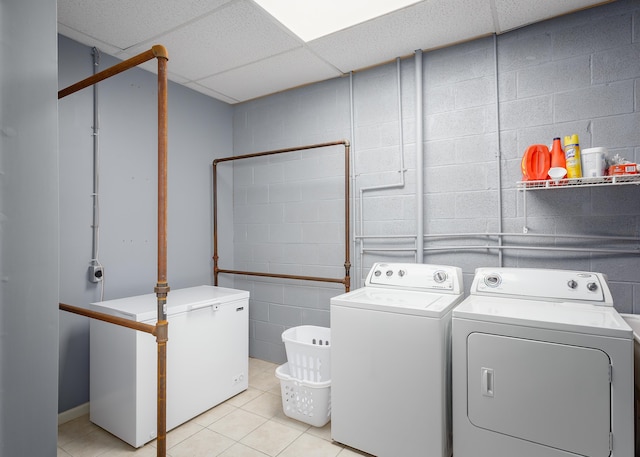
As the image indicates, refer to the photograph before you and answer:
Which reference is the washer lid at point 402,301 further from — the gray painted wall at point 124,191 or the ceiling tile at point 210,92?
the ceiling tile at point 210,92

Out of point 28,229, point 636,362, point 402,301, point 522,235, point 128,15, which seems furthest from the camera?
point 522,235

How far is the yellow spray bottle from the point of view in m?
1.83

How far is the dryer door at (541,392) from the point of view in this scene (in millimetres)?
1358

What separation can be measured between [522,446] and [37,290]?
1997 mm

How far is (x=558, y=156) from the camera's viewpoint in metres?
1.90

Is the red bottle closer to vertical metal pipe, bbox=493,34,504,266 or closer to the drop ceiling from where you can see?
vertical metal pipe, bbox=493,34,504,266

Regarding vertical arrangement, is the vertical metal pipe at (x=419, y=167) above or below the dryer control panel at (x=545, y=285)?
above

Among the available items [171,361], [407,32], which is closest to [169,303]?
[171,361]

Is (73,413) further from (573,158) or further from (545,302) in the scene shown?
(573,158)

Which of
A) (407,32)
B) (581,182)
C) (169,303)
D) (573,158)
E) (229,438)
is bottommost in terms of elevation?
(229,438)

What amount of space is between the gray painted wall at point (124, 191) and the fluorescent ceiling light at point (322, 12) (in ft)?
4.21

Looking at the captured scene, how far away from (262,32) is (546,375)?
7.88ft

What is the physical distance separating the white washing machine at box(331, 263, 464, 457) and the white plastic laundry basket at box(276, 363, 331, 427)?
0.17m

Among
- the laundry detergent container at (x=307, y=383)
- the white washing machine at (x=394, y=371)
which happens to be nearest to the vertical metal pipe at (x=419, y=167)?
the white washing machine at (x=394, y=371)
